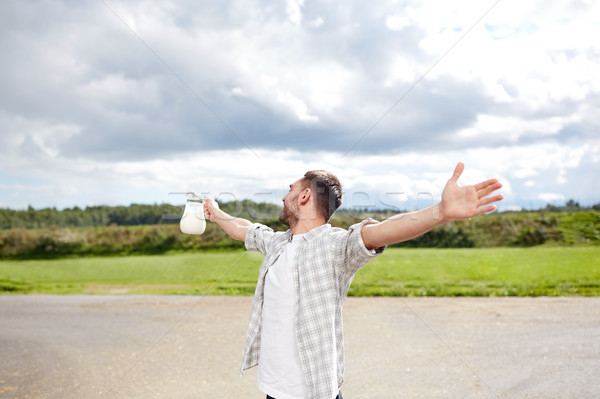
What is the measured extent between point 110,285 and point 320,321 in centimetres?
1544

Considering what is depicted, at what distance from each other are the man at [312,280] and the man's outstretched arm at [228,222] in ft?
2.27

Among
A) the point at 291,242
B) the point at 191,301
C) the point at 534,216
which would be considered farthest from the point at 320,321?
the point at 534,216

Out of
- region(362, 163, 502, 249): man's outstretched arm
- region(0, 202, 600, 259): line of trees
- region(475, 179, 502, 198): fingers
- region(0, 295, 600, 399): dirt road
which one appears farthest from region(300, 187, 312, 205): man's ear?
region(0, 202, 600, 259): line of trees

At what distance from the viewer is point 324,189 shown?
10.3 ft

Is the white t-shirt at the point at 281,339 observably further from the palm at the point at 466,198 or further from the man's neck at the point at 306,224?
the palm at the point at 466,198

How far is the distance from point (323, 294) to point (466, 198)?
0.98m

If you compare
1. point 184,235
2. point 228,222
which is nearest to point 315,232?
point 228,222

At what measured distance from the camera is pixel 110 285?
54.8 feet

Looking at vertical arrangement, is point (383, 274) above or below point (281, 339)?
below

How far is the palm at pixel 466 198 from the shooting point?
2479 mm

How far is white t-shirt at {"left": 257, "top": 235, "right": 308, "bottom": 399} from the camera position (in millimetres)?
2873

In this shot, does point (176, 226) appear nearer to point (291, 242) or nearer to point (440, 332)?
point (440, 332)

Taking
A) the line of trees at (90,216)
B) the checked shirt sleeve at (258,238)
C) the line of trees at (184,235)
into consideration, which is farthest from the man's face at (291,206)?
the line of trees at (90,216)

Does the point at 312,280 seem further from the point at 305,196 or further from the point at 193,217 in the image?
the point at 193,217
